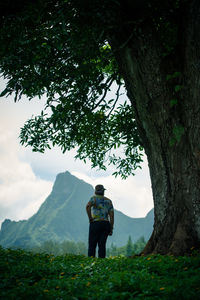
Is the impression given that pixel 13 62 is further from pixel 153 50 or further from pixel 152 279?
pixel 152 279

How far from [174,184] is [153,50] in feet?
10.5

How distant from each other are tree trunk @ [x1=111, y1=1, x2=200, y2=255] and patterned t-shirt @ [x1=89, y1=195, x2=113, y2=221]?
1.75 meters

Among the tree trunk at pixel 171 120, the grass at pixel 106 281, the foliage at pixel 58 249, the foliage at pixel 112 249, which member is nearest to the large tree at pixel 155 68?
the tree trunk at pixel 171 120

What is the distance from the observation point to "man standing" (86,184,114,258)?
7324mm

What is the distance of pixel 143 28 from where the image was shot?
19.2 feet

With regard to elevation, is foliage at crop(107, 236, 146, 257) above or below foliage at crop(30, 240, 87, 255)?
above

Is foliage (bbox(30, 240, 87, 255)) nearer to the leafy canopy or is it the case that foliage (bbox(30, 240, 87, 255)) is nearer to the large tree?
the leafy canopy

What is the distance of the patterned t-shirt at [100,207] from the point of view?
7.42 m

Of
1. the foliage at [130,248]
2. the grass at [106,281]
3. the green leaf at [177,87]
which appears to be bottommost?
the foliage at [130,248]

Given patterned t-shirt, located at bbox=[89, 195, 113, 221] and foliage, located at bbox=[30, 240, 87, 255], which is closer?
patterned t-shirt, located at bbox=[89, 195, 113, 221]

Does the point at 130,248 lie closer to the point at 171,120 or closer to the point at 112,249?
the point at 112,249

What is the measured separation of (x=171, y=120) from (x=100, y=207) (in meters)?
3.53

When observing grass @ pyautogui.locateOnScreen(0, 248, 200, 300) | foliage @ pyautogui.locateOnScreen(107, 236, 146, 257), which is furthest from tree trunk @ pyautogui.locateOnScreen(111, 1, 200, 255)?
foliage @ pyautogui.locateOnScreen(107, 236, 146, 257)

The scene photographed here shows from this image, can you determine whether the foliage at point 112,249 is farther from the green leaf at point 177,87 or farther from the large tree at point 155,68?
the green leaf at point 177,87
